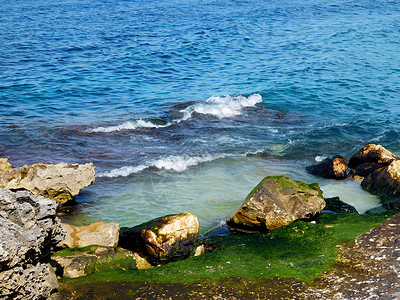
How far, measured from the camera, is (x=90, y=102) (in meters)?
23.2

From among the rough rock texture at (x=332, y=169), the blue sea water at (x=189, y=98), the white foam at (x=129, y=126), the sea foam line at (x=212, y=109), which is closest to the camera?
the rough rock texture at (x=332, y=169)

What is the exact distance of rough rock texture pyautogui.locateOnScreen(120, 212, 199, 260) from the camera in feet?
32.7

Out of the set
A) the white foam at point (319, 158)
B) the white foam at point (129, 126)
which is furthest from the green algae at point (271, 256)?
the white foam at point (129, 126)

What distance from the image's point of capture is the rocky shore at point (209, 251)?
744cm

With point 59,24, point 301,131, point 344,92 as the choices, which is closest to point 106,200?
point 301,131

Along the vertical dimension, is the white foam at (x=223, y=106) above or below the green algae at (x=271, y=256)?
below

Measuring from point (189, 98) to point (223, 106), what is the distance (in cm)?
224

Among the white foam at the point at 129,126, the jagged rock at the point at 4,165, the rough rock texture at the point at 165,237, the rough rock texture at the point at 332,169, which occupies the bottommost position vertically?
the rough rock texture at the point at 332,169

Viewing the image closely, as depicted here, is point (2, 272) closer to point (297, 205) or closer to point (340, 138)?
point (297, 205)

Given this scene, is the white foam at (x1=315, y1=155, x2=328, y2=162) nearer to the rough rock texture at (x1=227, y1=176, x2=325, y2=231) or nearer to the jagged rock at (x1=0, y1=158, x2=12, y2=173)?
the rough rock texture at (x1=227, y1=176, x2=325, y2=231)

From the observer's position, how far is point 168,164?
1620 cm

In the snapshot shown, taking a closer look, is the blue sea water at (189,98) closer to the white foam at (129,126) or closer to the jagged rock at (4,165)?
the white foam at (129,126)

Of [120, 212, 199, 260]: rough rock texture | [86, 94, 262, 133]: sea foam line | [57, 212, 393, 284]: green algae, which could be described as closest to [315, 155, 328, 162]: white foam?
[86, 94, 262, 133]: sea foam line

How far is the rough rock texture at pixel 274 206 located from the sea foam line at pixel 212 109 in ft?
31.3
